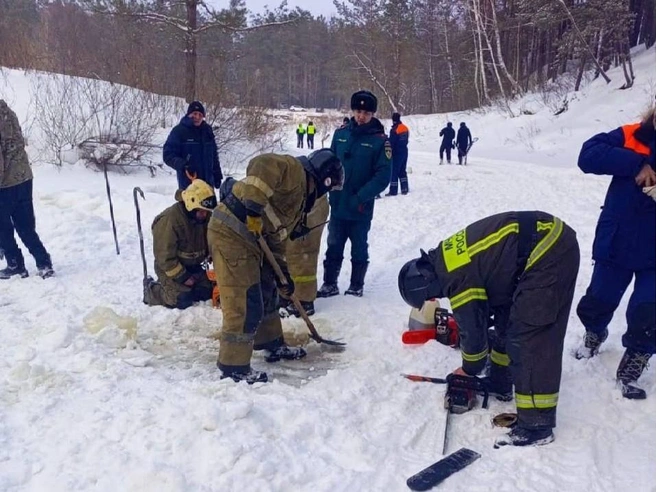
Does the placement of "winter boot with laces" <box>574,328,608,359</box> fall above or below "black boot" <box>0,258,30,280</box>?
below

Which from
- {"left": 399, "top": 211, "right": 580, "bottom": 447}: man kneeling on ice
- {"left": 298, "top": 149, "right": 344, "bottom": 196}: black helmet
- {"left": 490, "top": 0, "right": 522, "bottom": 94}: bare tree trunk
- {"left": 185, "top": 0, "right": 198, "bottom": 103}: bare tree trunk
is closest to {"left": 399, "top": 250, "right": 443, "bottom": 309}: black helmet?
{"left": 399, "top": 211, "right": 580, "bottom": 447}: man kneeling on ice

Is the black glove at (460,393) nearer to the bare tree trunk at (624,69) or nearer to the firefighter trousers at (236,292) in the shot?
the firefighter trousers at (236,292)

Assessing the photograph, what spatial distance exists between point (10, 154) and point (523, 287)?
492 centimetres

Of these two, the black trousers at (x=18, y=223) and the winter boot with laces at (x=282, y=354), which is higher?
the black trousers at (x=18, y=223)

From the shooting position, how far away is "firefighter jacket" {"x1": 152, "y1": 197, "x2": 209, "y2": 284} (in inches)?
203

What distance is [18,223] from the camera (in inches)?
231

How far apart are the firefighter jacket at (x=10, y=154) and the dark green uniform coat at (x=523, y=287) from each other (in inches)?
175

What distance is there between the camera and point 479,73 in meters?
33.1

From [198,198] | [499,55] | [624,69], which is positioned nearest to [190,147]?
[198,198]

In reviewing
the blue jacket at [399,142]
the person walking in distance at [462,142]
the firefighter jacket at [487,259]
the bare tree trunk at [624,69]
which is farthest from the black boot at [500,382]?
the bare tree trunk at [624,69]

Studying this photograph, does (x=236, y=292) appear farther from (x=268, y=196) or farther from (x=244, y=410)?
(x=244, y=410)

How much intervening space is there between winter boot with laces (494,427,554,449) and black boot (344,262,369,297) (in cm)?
260

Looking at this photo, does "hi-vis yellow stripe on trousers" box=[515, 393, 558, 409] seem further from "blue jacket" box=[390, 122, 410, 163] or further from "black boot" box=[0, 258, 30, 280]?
"blue jacket" box=[390, 122, 410, 163]

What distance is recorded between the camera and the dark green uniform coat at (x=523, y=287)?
3045 millimetres
